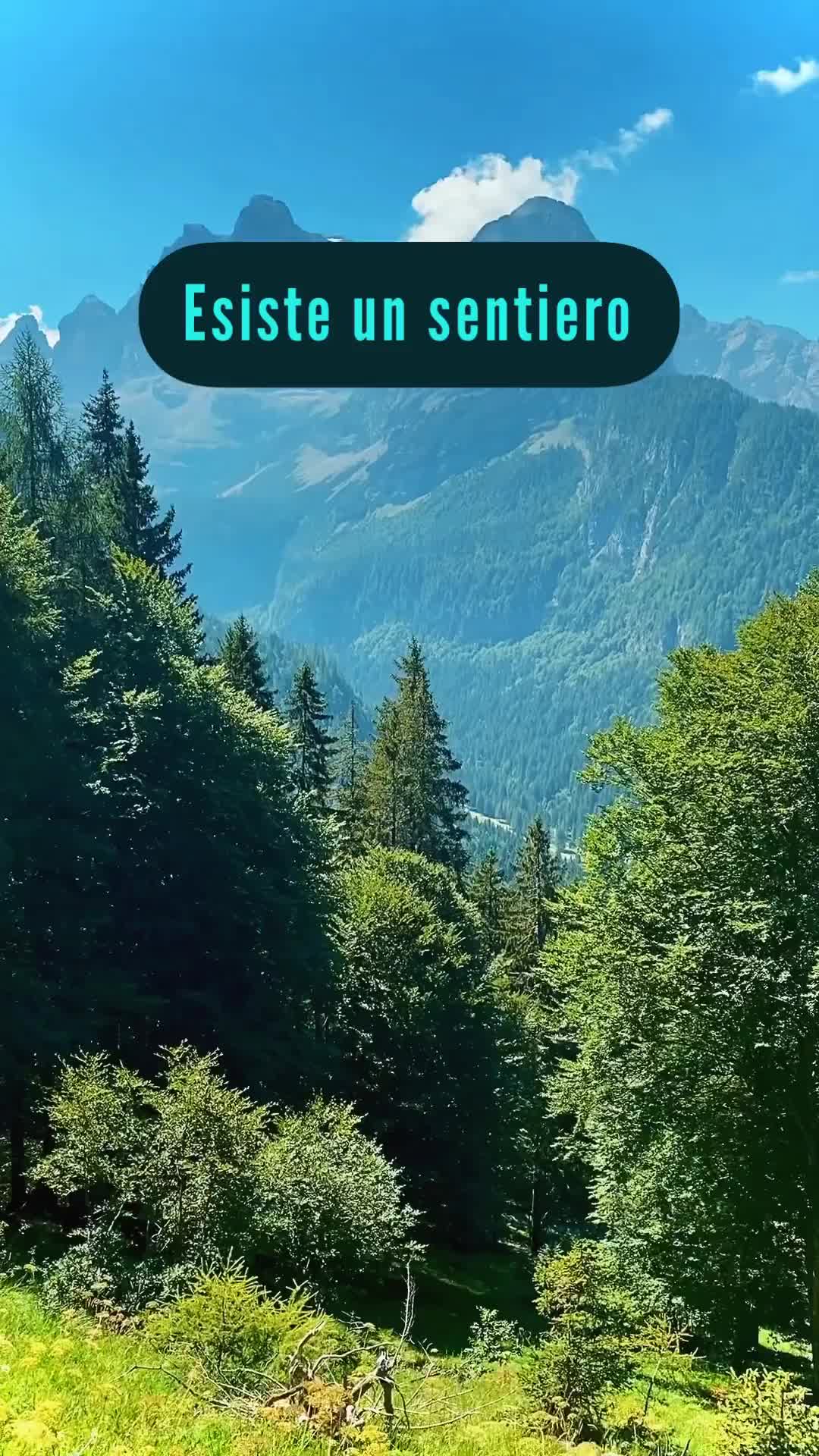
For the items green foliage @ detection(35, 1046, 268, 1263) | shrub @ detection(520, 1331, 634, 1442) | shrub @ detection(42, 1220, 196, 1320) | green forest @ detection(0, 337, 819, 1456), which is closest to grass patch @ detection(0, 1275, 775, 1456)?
green forest @ detection(0, 337, 819, 1456)

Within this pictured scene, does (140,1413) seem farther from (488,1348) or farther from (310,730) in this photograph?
(310,730)

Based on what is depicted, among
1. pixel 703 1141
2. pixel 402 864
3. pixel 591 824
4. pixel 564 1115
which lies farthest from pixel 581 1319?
pixel 564 1115

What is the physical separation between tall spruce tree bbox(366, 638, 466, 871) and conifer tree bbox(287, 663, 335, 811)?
2.76m

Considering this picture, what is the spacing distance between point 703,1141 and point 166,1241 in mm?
10652

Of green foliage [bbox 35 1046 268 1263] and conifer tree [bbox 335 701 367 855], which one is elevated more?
conifer tree [bbox 335 701 367 855]

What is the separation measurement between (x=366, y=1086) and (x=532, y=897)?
2682 cm

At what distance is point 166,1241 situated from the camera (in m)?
14.6

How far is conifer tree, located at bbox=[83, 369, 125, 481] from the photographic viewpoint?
47.3 meters

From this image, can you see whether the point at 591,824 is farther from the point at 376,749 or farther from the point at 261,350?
the point at 376,749

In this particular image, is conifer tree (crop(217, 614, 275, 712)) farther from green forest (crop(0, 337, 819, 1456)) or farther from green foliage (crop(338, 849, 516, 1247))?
Result: green foliage (crop(338, 849, 516, 1247))

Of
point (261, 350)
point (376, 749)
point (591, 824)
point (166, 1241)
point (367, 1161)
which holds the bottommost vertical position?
point (166, 1241)

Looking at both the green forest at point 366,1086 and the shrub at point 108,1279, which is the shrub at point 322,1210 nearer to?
the green forest at point 366,1086

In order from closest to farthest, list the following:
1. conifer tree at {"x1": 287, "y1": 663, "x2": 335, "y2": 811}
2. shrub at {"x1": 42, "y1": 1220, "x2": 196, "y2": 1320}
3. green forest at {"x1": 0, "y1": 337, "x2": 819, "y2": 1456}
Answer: green forest at {"x1": 0, "y1": 337, "x2": 819, "y2": 1456} < shrub at {"x1": 42, "y1": 1220, "x2": 196, "y2": 1320} < conifer tree at {"x1": 287, "y1": 663, "x2": 335, "y2": 811}

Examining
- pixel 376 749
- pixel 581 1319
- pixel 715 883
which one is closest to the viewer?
pixel 581 1319
